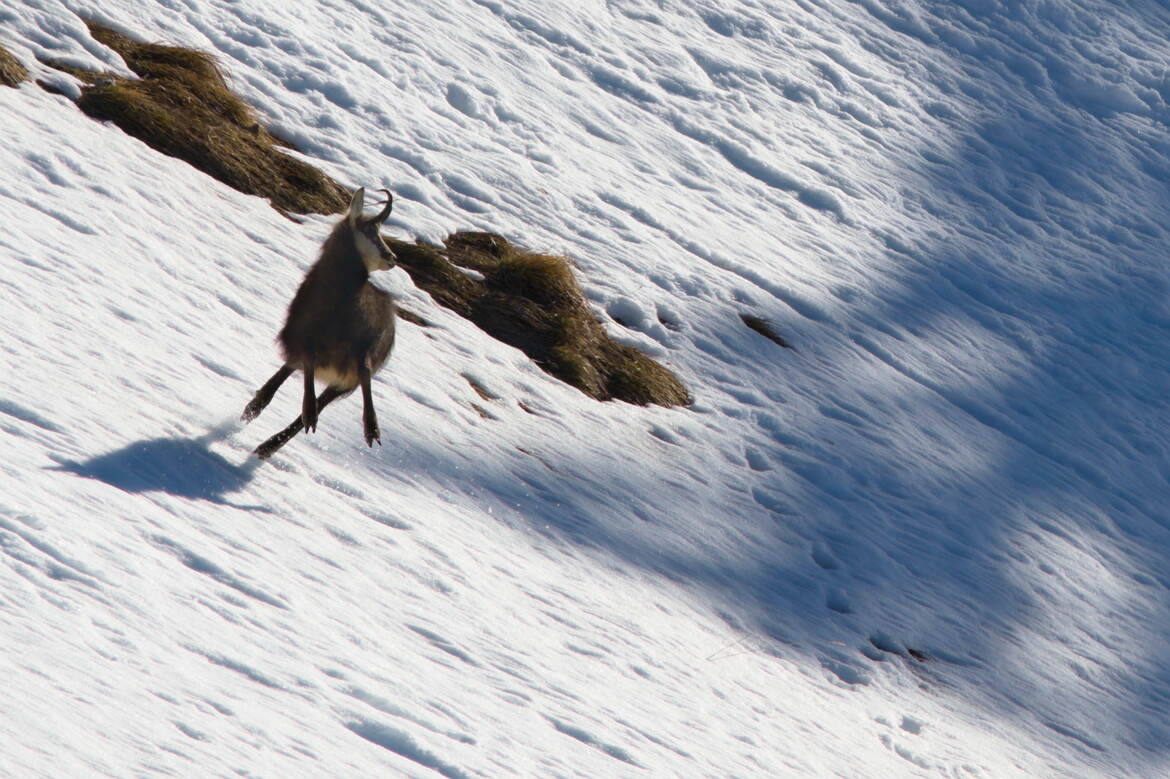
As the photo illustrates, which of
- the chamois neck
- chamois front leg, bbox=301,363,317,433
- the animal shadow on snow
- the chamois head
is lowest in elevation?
the animal shadow on snow

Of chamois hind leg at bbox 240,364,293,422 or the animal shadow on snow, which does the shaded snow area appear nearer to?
the animal shadow on snow

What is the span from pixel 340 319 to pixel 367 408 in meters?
0.44

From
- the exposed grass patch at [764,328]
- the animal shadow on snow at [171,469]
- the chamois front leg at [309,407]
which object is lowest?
the animal shadow on snow at [171,469]

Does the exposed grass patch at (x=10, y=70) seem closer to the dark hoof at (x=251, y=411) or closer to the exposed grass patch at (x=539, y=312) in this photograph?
the exposed grass patch at (x=539, y=312)

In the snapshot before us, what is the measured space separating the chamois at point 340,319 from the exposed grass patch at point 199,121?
10.4 ft

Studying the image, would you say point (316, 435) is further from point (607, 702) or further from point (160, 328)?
point (607, 702)

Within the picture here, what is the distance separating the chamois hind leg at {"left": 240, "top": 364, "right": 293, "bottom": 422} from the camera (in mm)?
6613

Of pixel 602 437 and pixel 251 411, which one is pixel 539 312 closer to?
pixel 602 437

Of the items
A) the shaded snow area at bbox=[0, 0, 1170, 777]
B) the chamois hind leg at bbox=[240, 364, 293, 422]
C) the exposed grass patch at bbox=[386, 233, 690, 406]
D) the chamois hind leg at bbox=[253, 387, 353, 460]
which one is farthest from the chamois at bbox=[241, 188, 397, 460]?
the exposed grass patch at bbox=[386, 233, 690, 406]

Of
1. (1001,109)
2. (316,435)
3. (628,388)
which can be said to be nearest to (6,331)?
(316,435)

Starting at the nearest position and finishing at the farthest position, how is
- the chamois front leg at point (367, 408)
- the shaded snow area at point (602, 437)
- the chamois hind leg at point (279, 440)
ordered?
the shaded snow area at point (602, 437)
the chamois front leg at point (367, 408)
the chamois hind leg at point (279, 440)

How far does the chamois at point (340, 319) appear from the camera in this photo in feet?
20.8

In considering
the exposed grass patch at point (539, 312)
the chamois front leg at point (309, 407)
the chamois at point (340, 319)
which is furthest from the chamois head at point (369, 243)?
the exposed grass patch at point (539, 312)

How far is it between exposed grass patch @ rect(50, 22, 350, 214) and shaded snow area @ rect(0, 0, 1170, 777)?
281mm
